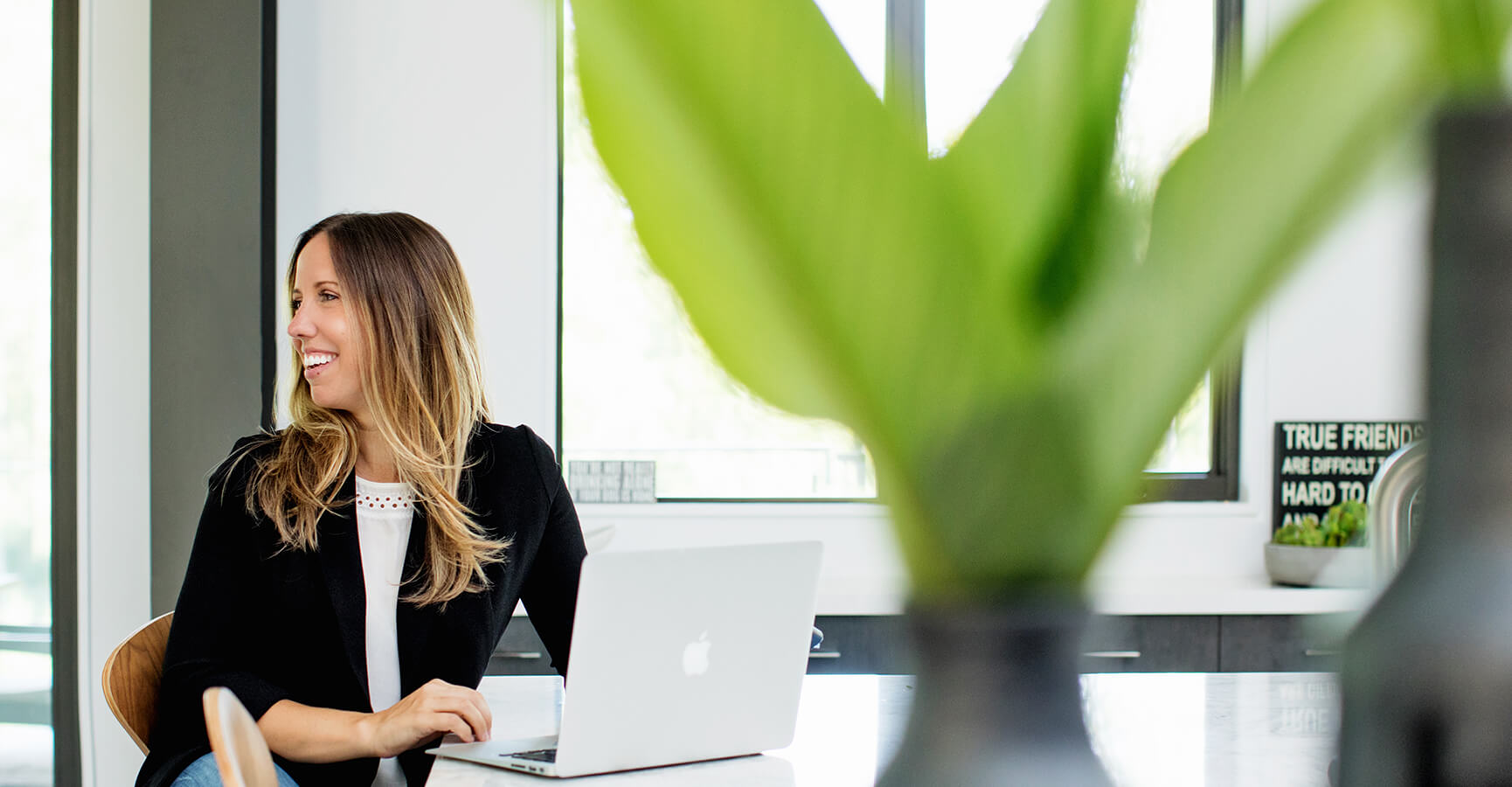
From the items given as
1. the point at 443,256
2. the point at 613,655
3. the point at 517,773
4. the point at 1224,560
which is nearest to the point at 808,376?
the point at 613,655

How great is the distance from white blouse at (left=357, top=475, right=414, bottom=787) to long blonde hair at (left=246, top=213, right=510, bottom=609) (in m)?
0.04

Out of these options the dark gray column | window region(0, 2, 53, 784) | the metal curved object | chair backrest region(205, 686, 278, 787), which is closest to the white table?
chair backrest region(205, 686, 278, 787)

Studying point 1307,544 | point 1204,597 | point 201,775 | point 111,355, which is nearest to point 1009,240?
point 201,775

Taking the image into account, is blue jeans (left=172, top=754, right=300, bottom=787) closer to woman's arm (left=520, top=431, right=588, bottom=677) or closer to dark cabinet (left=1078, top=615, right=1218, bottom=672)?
woman's arm (left=520, top=431, right=588, bottom=677)

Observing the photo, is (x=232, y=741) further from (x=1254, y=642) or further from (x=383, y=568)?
(x=1254, y=642)

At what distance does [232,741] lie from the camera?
Answer: 909 mm

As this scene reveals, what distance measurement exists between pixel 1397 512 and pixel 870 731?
4.13 ft

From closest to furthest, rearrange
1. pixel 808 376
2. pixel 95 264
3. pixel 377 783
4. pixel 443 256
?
pixel 808 376, pixel 377 783, pixel 443 256, pixel 95 264

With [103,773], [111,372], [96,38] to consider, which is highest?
[96,38]

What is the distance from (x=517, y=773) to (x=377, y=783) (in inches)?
13.7

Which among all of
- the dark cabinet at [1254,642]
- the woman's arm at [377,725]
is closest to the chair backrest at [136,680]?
the woman's arm at [377,725]

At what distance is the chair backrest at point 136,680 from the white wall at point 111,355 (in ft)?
3.15

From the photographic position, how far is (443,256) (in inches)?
73.4

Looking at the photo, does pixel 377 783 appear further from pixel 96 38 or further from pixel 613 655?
pixel 96 38
